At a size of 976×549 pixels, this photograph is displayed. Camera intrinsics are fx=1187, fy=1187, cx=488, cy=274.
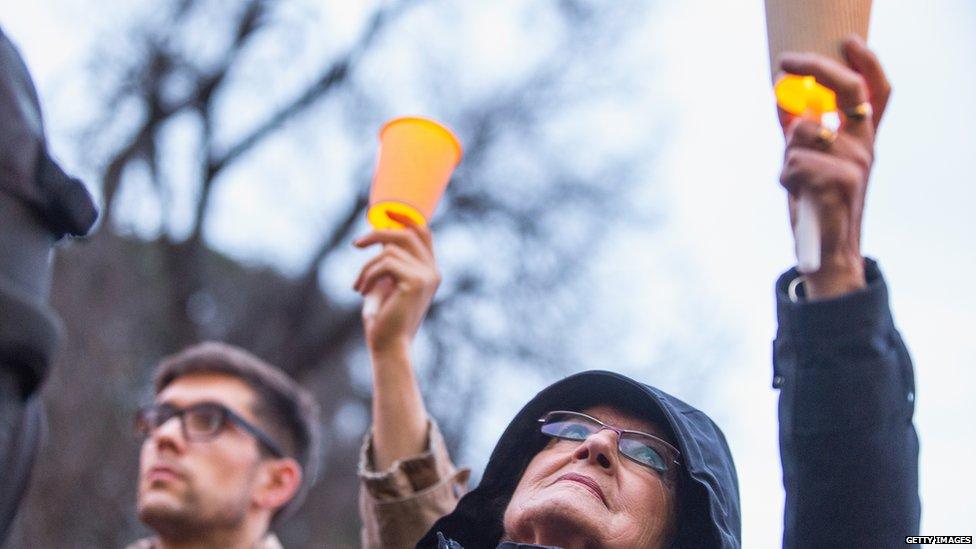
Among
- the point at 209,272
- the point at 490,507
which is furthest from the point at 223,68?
the point at 490,507

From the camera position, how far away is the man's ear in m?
4.19

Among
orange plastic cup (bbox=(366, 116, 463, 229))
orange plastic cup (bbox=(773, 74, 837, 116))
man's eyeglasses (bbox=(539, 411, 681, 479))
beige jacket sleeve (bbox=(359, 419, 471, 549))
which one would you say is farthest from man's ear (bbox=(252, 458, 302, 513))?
orange plastic cup (bbox=(773, 74, 837, 116))

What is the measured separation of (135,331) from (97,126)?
1.98 metres

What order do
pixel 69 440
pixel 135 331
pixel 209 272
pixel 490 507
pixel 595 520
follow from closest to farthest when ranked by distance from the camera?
pixel 595 520 < pixel 490 507 < pixel 69 440 < pixel 135 331 < pixel 209 272

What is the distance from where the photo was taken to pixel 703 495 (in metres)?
2.53

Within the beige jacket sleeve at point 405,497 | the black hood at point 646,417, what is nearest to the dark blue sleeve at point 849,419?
the black hood at point 646,417

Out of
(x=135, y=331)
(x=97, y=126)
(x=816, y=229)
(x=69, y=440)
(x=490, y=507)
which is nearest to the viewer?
(x=816, y=229)

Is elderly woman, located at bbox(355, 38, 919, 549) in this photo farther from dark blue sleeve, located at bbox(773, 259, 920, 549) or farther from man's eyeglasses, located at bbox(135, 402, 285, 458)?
man's eyeglasses, located at bbox(135, 402, 285, 458)

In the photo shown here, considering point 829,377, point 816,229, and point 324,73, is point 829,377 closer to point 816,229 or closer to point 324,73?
point 816,229

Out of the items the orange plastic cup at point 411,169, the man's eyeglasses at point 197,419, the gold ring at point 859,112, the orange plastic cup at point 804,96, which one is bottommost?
the gold ring at point 859,112

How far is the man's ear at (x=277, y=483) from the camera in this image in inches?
165

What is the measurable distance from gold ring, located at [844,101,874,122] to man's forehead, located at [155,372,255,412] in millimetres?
2844

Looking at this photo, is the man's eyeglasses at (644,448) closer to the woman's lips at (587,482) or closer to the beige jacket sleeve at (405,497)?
the woman's lips at (587,482)

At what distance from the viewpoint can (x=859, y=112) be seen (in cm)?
195
